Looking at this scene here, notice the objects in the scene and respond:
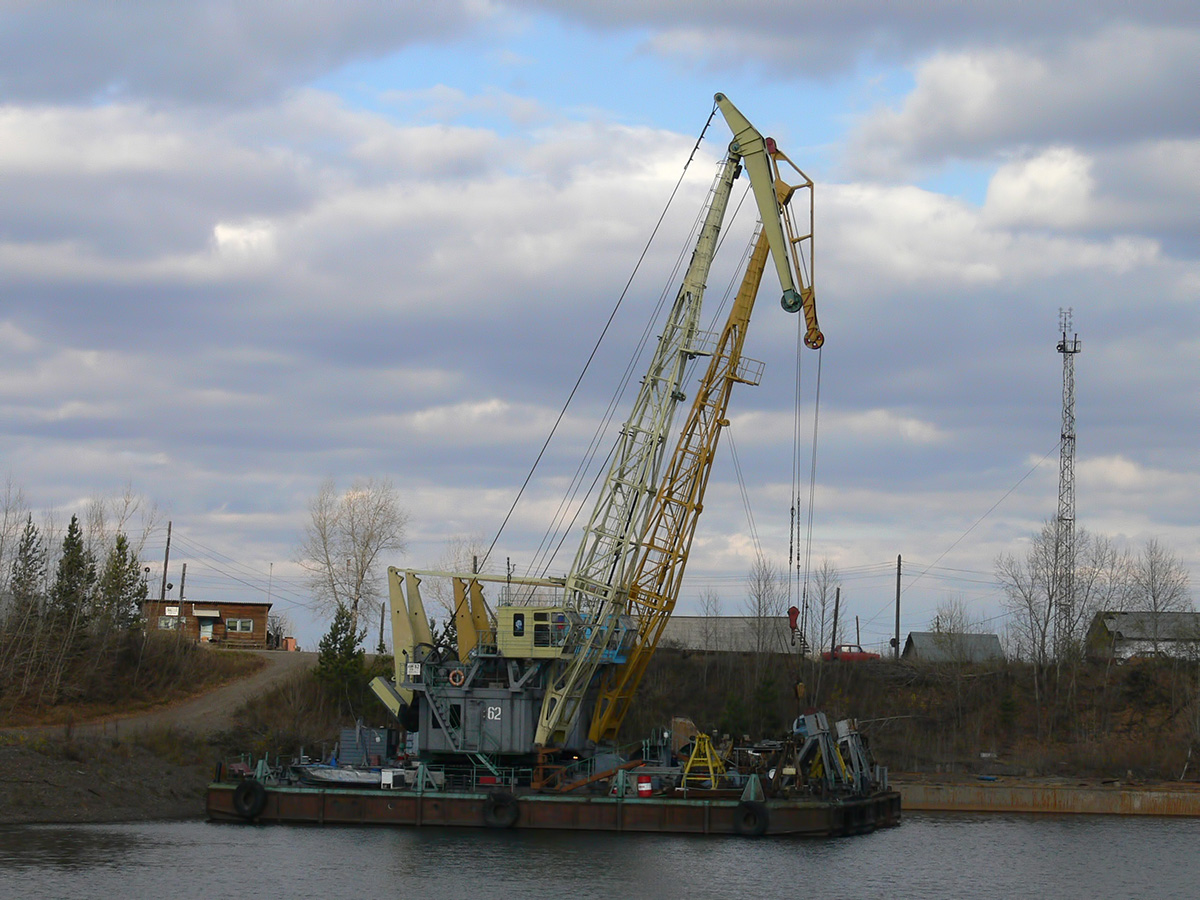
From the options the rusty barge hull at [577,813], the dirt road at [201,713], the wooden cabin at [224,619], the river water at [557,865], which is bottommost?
the river water at [557,865]

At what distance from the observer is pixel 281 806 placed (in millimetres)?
39312

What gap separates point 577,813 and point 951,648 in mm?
40760

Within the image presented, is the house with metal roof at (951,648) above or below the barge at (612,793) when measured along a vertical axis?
above

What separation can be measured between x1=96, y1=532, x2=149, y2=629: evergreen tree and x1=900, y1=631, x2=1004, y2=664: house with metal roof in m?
41.2

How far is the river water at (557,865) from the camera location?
29.8 meters

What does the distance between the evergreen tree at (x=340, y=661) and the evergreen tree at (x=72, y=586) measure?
1318 cm

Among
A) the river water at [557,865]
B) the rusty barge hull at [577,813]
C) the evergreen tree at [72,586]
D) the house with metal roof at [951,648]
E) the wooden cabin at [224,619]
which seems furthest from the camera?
the wooden cabin at [224,619]

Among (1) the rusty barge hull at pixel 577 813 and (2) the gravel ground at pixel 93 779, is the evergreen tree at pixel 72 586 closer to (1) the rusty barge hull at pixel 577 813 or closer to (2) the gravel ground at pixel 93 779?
(2) the gravel ground at pixel 93 779

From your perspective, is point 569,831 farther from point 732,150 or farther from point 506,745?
point 732,150

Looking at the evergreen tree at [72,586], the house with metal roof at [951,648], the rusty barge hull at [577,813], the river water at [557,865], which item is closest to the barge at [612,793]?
the rusty barge hull at [577,813]

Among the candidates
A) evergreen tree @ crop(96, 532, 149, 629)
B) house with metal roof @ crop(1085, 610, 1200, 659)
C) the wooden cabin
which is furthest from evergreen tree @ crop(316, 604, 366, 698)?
house with metal roof @ crop(1085, 610, 1200, 659)

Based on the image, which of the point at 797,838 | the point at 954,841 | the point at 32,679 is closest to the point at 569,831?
the point at 797,838

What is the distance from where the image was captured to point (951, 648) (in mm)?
73000

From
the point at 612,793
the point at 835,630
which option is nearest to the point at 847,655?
the point at 835,630
